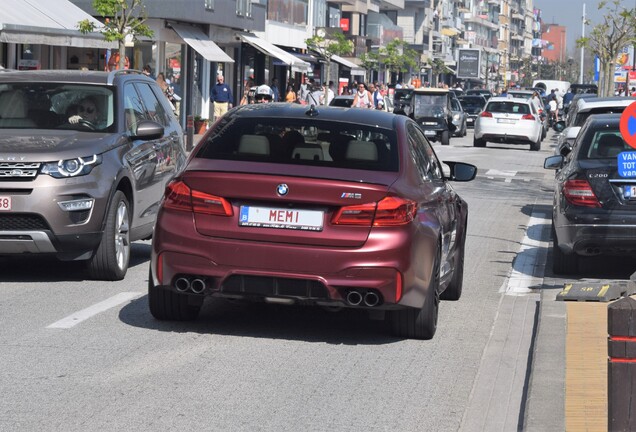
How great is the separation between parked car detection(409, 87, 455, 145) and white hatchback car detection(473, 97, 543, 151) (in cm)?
212

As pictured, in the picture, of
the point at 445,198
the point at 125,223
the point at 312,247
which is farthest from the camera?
the point at 125,223

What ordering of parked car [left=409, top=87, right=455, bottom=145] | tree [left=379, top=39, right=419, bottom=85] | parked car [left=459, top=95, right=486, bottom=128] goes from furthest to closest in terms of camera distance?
1. tree [left=379, top=39, right=419, bottom=85]
2. parked car [left=459, top=95, right=486, bottom=128]
3. parked car [left=409, top=87, right=455, bottom=145]

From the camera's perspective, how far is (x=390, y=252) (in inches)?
325

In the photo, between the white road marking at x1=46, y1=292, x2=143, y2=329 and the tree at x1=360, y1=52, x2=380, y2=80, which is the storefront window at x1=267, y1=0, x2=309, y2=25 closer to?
the tree at x1=360, y1=52, x2=380, y2=80

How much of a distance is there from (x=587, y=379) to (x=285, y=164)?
7.30 ft

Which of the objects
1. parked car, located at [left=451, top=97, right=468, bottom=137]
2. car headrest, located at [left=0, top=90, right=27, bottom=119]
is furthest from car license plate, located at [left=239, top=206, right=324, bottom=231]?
parked car, located at [left=451, top=97, right=468, bottom=137]

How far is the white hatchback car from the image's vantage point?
42969 mm

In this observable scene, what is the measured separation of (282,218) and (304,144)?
689 millimetres

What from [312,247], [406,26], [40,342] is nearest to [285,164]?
[312,247]

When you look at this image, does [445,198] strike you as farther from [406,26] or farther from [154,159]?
[406,26]

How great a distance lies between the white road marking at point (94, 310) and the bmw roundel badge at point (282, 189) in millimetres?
1766

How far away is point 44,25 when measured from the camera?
91.4 feet

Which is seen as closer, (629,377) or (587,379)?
(629,377)

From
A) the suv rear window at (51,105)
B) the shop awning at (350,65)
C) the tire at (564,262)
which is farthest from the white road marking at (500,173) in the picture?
the shop awning at (350,65)
